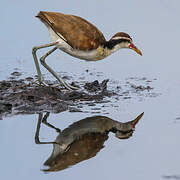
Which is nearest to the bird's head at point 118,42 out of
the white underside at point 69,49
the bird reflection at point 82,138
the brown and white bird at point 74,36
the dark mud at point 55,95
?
the brown and white bird at point 74,36

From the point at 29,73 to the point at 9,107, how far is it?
2305mm

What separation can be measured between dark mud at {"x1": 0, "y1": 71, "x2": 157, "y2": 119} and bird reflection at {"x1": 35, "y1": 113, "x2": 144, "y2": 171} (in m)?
0.44

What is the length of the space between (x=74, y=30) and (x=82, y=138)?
96.7 inches

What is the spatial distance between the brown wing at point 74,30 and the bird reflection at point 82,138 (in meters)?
1.55

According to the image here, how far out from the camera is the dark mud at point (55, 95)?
270 inches

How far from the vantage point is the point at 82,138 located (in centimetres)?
570

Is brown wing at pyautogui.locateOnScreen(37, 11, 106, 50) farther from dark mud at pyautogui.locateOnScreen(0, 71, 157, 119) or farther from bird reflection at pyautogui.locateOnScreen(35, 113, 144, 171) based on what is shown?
bird reflection at pyautogui.locateOnScreen(35, 113, 144, 171)

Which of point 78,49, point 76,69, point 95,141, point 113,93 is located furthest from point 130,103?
point 76,69

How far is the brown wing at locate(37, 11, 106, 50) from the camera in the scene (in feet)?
24.7

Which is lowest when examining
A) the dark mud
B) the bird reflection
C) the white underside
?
the bird reflection

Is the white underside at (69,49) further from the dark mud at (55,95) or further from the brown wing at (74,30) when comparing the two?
the dark mud at (55,95)

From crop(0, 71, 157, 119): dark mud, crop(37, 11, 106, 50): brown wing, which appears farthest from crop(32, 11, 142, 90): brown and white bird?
crop(0, 71, 157, 119): dark mud

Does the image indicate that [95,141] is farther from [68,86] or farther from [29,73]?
[29,73]

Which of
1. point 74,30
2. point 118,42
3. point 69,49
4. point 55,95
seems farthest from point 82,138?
point 118,42
